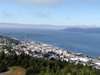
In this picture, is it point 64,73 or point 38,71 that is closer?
point 64,73

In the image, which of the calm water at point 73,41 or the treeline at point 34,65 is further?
the calm water at point 73,41

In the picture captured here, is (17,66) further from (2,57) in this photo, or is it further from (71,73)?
(71,73)

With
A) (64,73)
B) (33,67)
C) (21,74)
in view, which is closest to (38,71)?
(33,67)

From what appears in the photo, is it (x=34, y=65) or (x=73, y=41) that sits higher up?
(x=34, y=65)

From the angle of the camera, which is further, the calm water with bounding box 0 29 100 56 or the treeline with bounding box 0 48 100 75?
the calm water with bounding box 0 29 100 56

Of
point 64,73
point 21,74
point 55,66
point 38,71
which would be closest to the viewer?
point 64,73

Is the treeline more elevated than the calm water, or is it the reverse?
the treeline

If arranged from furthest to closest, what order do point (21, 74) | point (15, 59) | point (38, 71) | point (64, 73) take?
1. point (15, 59)
2. point (38, 71)
3. point (21, 74)
4. point (64, 73)

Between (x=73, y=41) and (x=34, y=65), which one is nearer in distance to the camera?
(x=34, y=65)

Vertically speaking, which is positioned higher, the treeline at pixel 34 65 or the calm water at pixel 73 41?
the treeline at pixel 34 65
